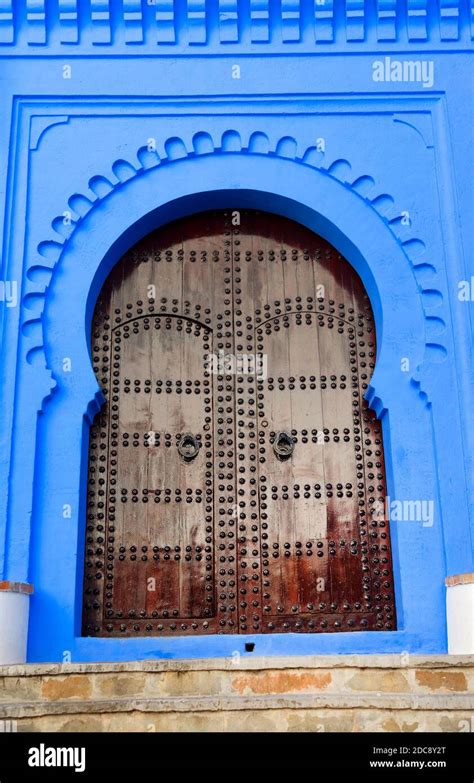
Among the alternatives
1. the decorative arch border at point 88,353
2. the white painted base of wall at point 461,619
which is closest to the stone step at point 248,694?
the white painted base of wall at point 461,619

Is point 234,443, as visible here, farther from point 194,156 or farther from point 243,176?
point 194,156

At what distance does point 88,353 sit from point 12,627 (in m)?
1.60

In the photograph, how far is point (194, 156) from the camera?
18.7 feet

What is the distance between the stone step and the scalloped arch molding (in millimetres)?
1946

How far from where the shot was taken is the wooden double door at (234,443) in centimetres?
515

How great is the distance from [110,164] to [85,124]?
34 cm

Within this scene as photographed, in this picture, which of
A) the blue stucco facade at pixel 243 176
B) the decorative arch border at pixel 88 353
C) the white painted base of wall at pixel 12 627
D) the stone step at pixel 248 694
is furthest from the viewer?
the blue stucco facade at pixel 243 176

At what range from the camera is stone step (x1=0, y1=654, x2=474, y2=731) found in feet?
11.3

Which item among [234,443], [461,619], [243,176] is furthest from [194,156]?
[461,619]

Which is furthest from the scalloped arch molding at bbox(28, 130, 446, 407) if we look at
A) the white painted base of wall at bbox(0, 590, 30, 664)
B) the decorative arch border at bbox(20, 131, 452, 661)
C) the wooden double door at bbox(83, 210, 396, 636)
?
the white painted base of wall at bbox(0, 590, 30, 664)

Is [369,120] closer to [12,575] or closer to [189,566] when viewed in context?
[189,566]

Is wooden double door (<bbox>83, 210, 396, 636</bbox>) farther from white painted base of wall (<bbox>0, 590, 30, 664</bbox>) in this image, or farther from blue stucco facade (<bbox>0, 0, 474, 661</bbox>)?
white painted base of wall (<bbox>0, 590, 30, 664</bbox>)

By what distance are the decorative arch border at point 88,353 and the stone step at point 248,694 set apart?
1.09m

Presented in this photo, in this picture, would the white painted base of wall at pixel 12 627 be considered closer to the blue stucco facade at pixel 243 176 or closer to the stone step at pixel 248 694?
the blue stucco facade at pixel 243 176
